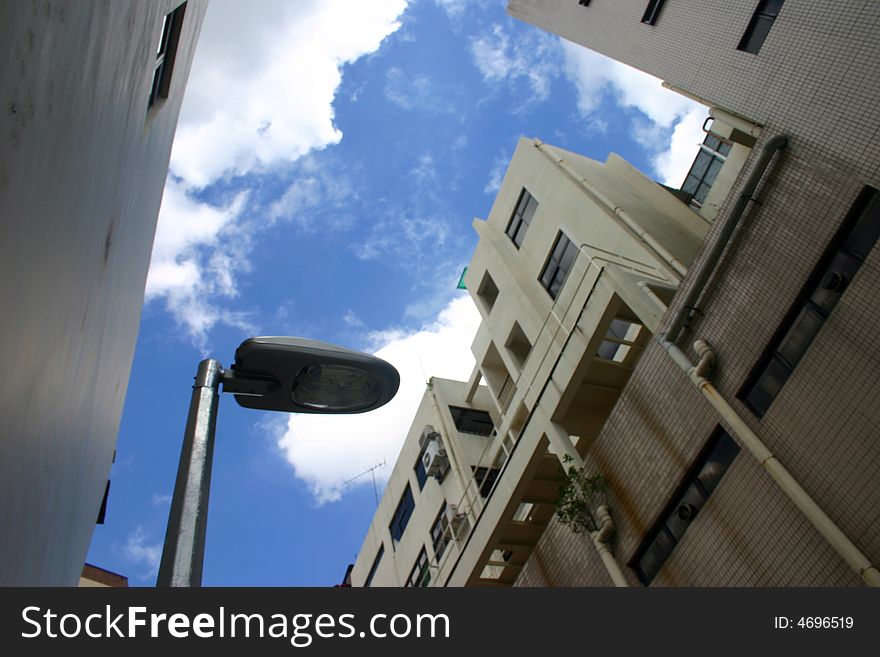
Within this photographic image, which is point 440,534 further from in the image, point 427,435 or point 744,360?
point 744,360

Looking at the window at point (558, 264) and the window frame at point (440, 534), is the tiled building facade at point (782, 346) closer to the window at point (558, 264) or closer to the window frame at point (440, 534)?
the window at point (558, 264)

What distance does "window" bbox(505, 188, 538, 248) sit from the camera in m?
22.1

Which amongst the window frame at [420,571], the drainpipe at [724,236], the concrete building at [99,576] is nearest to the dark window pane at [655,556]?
the drainpipe at [724,236]

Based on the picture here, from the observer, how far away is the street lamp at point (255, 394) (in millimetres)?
2400

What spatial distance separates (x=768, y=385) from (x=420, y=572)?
17.0 m

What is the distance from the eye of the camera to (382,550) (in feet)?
92.8

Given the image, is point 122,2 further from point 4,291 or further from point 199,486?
point 199,486

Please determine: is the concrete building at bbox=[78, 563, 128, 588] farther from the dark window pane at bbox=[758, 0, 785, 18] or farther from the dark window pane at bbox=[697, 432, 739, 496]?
the dark window pane at bbox=[758, 0, 785, 18]

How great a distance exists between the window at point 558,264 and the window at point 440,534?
7.60 m

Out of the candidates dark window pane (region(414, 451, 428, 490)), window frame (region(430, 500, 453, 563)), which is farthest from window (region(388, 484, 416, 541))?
window frame (region(430, 500, 453, 563))

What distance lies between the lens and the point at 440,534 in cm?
2225

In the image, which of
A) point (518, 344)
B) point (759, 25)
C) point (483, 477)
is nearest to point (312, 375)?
point (759, 25)

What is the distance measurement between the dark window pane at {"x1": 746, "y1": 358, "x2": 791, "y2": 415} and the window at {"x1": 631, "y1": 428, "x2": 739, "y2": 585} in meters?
0.65

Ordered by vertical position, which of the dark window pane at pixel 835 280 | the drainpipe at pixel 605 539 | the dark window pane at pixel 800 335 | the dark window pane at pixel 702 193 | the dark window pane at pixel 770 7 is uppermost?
the dark window pane at pixel 770 7
